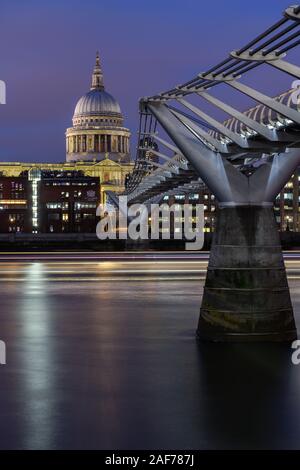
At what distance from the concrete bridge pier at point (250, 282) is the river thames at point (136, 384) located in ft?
2.48

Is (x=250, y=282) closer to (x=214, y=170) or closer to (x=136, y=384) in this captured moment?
(x=214, y=170)

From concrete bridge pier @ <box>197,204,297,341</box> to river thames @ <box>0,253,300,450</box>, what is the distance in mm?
757

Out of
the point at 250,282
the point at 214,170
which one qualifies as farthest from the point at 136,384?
the point at 214,170

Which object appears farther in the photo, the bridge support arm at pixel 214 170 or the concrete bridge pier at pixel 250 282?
the bridge support arm at pixel 214 170

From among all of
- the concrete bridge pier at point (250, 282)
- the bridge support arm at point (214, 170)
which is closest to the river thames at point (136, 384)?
the concrete bridge pier at point (250, 282)

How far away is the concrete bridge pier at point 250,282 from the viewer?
73.5 feet

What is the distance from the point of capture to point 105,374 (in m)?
18.9

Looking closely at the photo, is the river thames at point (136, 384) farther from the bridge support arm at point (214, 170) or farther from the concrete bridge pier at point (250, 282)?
the bridge support arm at point (214, 170)

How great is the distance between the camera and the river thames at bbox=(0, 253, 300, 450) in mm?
13766

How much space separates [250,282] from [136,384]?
5562mm

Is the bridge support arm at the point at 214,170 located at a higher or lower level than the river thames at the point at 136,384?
higher

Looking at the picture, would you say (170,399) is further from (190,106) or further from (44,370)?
(190,106)

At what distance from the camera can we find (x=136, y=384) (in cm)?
1794

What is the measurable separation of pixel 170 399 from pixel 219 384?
5.22 feet
